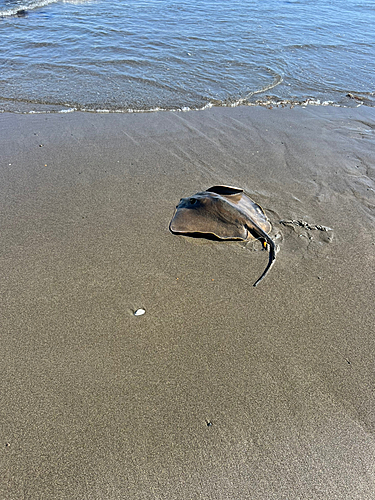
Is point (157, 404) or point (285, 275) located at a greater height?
point (285, 275)

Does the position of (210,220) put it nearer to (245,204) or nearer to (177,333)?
(245,204)

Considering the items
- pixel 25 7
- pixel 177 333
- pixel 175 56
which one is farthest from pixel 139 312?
pixel 25 7

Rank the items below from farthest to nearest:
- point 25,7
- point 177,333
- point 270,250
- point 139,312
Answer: point 25,7 → point 270,250 → point 139,312 → point 177,333

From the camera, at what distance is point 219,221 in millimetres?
4336

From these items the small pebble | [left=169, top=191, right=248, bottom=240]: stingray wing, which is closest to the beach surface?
the small pebble

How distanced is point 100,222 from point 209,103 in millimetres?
4672

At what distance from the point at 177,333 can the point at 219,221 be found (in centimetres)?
160

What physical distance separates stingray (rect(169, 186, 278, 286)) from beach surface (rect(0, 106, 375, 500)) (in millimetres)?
153

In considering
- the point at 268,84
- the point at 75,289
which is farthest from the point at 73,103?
the point at 75,289

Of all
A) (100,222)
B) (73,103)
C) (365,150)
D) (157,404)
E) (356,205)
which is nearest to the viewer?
(157,404)

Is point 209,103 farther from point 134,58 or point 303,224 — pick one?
point 303,224

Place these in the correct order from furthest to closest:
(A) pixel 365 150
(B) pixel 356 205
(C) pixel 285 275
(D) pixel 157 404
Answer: (A) pixel 365 150, (B) pixel 356 205, (C) pixel 285 275, (D) pixel 157 404

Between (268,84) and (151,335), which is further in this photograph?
(268,84)

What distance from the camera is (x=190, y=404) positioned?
2.84 metres
